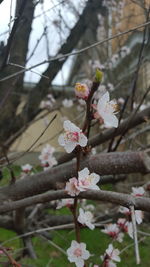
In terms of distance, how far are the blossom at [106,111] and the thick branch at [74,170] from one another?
0.34m

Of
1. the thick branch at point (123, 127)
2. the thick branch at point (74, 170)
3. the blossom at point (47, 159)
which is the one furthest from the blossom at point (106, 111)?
the blossom at point (47, 159)

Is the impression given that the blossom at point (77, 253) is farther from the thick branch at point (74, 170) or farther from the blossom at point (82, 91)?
the blossom at point (82, 91)

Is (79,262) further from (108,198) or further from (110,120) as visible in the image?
(110,120)

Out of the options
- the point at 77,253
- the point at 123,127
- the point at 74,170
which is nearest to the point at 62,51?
the point at 123,127

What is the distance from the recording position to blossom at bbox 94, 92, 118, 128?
3.60 feet

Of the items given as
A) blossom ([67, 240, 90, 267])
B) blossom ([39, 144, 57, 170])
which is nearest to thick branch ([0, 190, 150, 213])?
blossom ([67, 240, 90, 267])

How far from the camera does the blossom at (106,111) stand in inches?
43.3

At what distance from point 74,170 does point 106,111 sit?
509 mm

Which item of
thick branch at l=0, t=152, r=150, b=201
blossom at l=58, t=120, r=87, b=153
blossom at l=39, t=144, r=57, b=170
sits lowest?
thick branch at l=0, t=152, r=150, b=201

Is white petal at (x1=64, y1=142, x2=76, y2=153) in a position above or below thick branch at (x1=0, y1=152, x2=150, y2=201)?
above

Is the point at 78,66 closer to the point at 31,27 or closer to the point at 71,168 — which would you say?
the point at 31,27

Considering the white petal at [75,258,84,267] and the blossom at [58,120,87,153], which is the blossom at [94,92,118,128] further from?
the white petal at [75,258,84,267]

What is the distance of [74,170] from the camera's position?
5.12 ft

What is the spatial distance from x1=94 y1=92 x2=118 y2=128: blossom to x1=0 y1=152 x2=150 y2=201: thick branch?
0.34 meters
